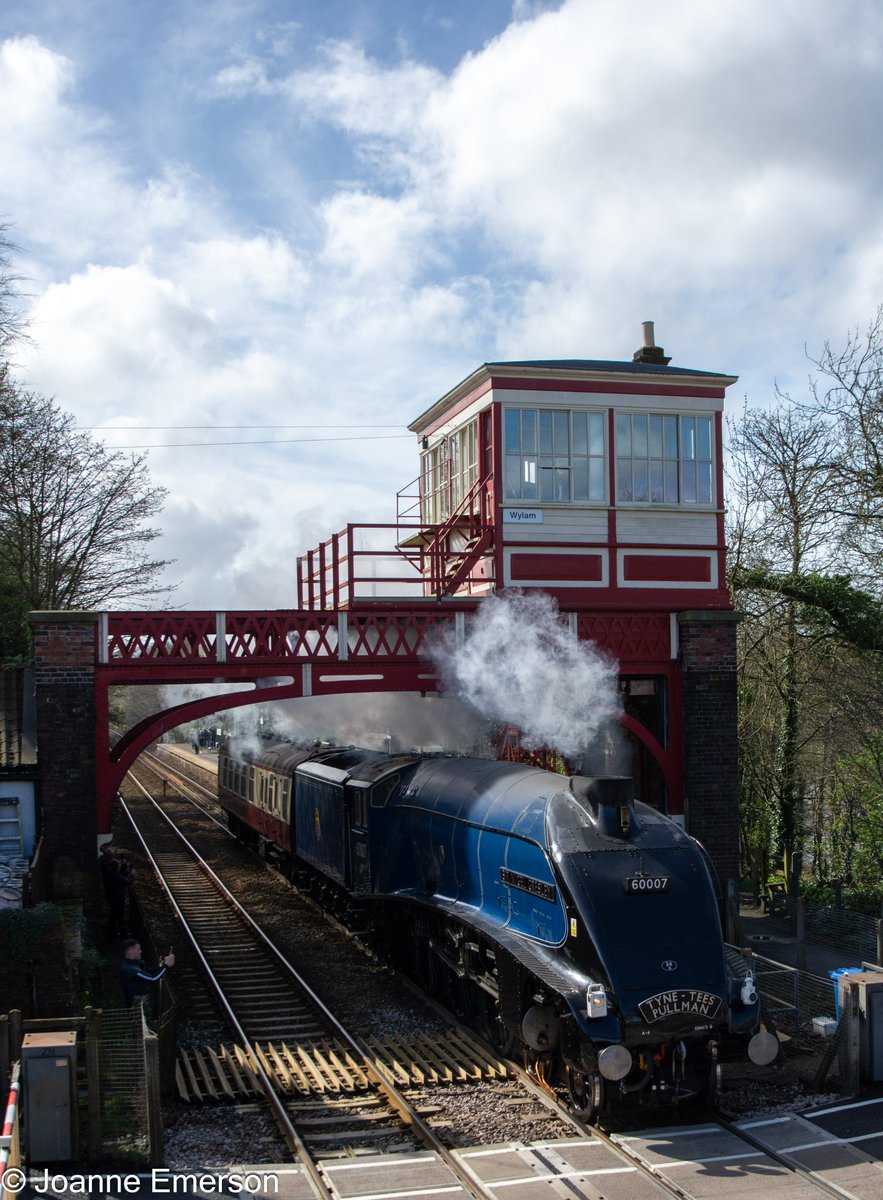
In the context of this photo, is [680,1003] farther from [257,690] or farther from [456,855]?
[257,690]

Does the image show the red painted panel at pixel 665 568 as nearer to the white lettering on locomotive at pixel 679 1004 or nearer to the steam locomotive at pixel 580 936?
the steam locomotive at pixel 580 936

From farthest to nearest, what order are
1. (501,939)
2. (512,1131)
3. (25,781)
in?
(25,781), (501,939), (512,1131)

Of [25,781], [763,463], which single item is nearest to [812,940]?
[763,463]

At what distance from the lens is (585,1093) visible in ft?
27.6

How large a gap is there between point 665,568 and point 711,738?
2.48 metres

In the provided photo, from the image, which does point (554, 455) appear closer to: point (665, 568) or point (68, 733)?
point (665, 568)

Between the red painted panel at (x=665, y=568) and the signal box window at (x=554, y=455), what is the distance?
1.04 meters

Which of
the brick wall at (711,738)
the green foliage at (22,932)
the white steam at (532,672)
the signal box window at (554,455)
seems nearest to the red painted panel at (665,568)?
the brick wall at (711,738)

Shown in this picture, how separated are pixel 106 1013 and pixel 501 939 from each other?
3300mm

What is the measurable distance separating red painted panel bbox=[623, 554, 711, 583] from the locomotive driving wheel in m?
8.27

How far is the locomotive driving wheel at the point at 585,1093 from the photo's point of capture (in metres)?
8.11

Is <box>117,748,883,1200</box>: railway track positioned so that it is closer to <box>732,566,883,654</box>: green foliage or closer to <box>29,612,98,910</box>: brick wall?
<box>29,612,98,910</box>: brick wall

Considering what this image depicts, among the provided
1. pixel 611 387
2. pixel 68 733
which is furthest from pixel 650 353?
pixel 68 733

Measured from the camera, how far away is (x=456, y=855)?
452 inches
